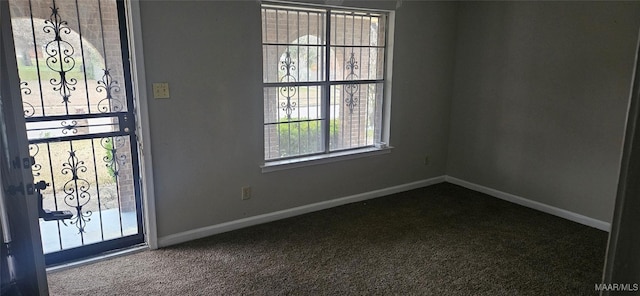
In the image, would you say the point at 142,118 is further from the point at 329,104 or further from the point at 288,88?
the point at 329,104

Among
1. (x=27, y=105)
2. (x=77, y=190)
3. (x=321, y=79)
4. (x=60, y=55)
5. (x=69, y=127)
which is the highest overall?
(x=60, y=55)

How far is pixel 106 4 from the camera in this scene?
107 inches

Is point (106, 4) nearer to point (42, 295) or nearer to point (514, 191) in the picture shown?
point (42, 295)

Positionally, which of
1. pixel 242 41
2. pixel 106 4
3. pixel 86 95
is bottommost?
pixel 86 95

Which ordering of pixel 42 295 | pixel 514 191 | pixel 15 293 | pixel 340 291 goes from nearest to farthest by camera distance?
1. pixel 15 293
2. pixel 42 295
3. pixel 340 291
4. pixel 514 191

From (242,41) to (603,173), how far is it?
123 inches

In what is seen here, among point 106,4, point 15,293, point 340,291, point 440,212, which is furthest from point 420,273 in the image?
point 106,4

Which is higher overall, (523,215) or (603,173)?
(603,173)

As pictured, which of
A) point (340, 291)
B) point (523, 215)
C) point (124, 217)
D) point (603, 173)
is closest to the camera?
point (340, 291)

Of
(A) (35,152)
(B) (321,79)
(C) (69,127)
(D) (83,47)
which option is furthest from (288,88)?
(A) (35,152)

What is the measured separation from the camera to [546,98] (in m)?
3.76

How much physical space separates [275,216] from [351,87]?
1.38 meters

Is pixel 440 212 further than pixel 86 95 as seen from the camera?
Yes

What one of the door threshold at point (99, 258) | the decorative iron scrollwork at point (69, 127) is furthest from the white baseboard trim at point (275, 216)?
the decorative iron scrollwork at point (69, 127)
